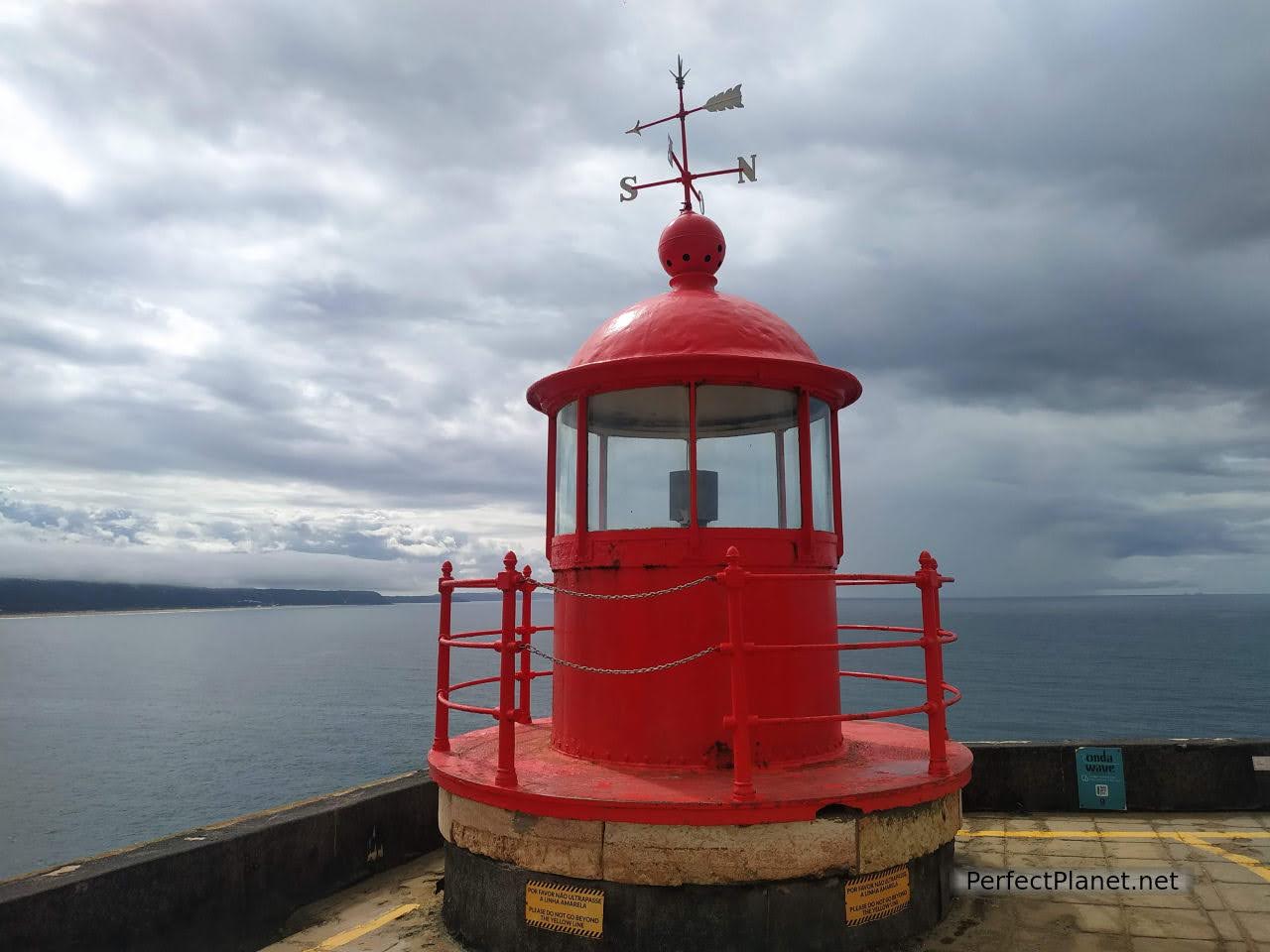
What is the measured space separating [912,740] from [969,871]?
0.91 m

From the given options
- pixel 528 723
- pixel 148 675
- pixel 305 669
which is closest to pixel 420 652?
pixel 305 669

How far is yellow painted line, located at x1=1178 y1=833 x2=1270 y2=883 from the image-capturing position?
18.7ft

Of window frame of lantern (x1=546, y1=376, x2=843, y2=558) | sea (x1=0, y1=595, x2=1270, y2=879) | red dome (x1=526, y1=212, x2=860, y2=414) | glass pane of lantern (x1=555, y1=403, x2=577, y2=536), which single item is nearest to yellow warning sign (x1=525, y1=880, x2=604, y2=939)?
window frame of lantern (x1=546, y1=376, x2=843, y2=558)

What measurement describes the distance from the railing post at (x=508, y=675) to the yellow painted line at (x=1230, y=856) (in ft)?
16.7

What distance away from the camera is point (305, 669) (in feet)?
263

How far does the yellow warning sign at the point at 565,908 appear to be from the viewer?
4418mm

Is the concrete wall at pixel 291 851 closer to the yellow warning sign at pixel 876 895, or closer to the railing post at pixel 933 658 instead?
the railing post at pixel 933 658

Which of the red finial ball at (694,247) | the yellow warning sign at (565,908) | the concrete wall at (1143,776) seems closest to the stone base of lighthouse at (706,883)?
the yellow warning sign at (565,908)

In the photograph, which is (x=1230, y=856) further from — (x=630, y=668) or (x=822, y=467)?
(x=630, y=668)

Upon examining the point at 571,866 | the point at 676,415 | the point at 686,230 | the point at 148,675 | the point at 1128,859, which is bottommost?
the point at 148,675

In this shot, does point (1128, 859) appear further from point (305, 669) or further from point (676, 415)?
point (305, 669)

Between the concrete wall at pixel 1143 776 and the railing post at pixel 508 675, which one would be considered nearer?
the railing post at pixel 508 675

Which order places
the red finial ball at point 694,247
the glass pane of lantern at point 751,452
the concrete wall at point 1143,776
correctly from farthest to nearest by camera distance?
the concrete wall at point 1143,776, the red finial ball at point 694,247, the glass pane of lantern at point 751,452

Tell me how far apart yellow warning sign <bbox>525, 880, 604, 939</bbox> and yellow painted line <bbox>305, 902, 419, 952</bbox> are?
1340 millimetres
